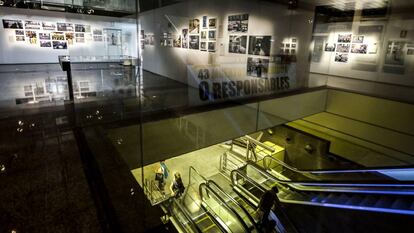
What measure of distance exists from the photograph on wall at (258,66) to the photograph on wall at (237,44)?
1.25ft

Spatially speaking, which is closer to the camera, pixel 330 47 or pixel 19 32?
pixel 330 47

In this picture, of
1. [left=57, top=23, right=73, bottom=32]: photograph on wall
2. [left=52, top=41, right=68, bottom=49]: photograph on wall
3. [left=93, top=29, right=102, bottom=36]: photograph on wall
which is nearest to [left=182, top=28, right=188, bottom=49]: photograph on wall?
[left=93, top=29, right=102, bottom=36]: photograph on wall

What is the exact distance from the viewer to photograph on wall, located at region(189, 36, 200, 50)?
8.25 meters

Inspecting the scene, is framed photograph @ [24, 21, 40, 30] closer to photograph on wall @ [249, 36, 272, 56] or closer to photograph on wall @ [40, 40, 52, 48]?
photograph on wall @ [40, 40, 52, 48]

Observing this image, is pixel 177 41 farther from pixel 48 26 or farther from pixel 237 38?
pixel 48 26

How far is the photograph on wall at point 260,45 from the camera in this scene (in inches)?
279

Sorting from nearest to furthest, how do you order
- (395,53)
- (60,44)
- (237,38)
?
(395,53), (237,38), (60,44)

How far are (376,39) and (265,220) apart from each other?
19.7ft

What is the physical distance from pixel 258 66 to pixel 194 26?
9.12 ft

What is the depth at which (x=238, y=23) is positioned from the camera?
7.18 metres

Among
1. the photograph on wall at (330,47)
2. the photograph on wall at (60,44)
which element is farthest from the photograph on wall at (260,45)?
the photograph on wall at (60,44)

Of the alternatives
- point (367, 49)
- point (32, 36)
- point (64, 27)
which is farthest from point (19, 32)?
point (367, 49)

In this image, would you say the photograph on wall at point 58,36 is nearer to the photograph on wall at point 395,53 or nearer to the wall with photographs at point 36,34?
the wall with photographs at point 36,34

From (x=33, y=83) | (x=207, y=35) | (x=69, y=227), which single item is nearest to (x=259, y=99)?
(x=207, y=35)
